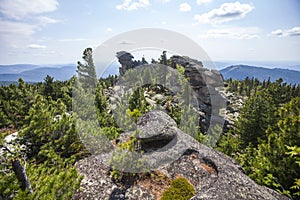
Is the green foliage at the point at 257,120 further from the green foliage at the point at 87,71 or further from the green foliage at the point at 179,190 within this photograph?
the green foliage at the point at 87,71

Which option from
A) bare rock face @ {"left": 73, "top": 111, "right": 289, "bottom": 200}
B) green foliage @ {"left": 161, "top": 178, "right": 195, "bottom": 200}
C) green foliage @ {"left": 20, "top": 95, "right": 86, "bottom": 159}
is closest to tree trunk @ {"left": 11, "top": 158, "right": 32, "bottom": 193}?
bare rock face @ {"left": 73, "top": 111, "right": 289, "bottom": 200}

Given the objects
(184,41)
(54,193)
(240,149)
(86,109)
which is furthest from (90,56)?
(240,149)

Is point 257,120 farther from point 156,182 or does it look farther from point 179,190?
point 156,182

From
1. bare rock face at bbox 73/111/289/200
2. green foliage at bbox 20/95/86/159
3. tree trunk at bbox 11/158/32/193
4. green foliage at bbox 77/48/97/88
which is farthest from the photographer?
green foliage at bbox 77/48/97/88

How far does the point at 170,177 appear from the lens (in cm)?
984

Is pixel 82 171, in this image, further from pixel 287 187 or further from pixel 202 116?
pixel 202 116

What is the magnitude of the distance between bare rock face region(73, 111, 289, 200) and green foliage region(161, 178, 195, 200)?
0.31 metres

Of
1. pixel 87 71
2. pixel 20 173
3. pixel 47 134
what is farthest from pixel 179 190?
pixel 87 71

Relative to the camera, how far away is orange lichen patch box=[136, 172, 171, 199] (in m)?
8.83

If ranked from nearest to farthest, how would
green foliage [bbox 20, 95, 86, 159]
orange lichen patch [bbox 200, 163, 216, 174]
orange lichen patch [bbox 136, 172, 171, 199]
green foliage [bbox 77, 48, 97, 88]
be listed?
orange lichen patch [bbox 136, 172, 171, 199]
green foliage [bbox 20, 95, 86, 159]
orange lichen patch [bbox 200, 163, 216, 174]
green foliage [bbox 77, 48, 97, 88]

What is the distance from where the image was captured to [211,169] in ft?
35.1

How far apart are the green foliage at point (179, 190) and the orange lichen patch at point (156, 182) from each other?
0.30 m

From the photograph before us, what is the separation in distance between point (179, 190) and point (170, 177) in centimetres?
107

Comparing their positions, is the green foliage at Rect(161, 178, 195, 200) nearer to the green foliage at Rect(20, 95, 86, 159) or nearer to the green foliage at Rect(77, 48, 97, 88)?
the green foliage at Rect(20, 95, 86, 159)
